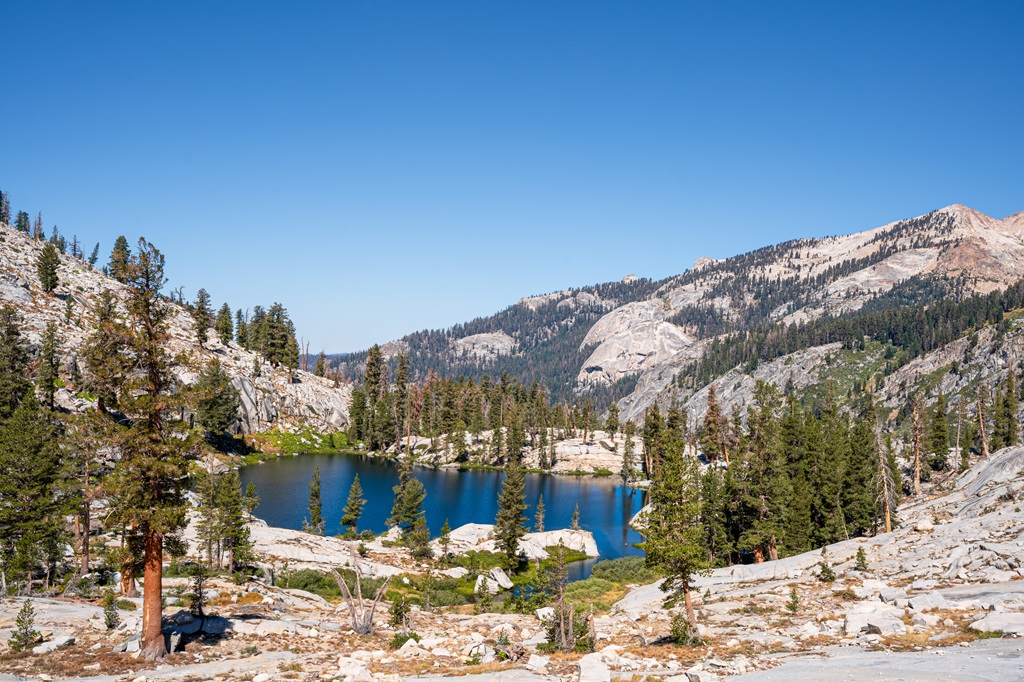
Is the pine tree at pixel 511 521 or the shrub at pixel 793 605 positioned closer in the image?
the shrub at pixel 793 605

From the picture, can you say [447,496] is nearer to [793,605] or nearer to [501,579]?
[501,579]

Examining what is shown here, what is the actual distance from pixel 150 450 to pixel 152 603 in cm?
687

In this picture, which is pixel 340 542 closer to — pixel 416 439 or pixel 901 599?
pixel 901 599

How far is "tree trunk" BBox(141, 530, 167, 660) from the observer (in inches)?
1003

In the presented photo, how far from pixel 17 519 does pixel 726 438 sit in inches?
5595

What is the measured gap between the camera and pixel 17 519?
141ft

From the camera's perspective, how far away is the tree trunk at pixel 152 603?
83.6 feet

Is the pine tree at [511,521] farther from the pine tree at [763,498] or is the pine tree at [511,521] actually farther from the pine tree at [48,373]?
the pine tree at [48,373]

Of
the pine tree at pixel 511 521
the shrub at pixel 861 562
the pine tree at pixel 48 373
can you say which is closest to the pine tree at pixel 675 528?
the shrub at pixel 861 562

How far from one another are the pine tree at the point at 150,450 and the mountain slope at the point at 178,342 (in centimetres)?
11281

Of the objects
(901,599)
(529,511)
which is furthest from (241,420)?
(901,599)

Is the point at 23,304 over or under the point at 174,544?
over

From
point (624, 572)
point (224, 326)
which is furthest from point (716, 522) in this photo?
point (224, 326)

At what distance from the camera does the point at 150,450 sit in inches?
1039
